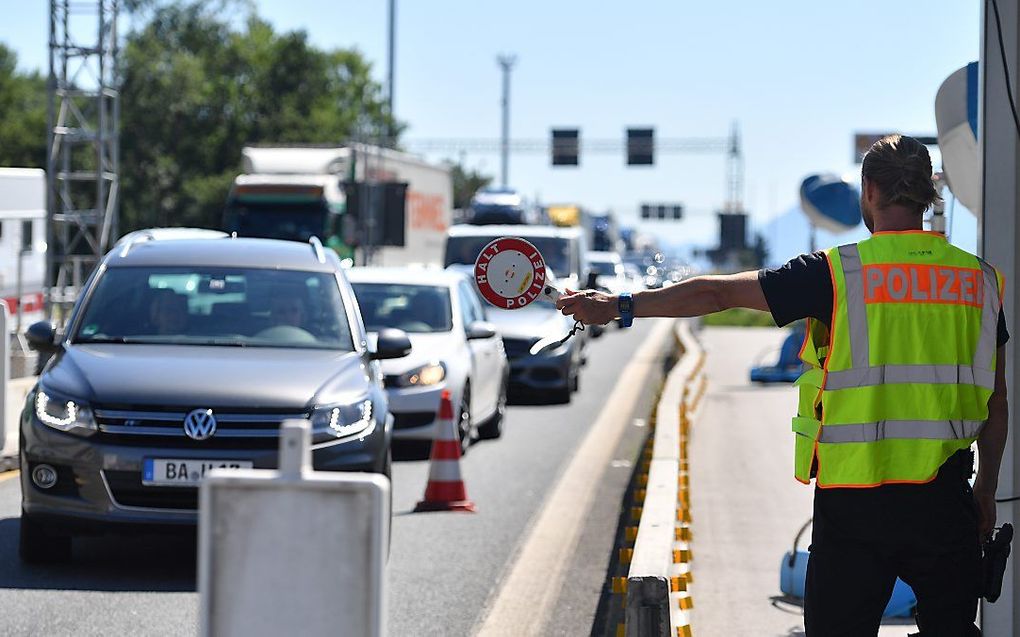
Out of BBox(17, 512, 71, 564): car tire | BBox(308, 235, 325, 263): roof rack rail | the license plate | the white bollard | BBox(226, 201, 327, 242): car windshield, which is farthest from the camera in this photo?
BBox(226, 201, 327, 242): car windshield

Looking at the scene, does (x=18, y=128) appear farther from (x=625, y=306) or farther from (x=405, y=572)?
(x=625, y=306)

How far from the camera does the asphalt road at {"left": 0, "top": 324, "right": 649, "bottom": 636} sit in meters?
7.39

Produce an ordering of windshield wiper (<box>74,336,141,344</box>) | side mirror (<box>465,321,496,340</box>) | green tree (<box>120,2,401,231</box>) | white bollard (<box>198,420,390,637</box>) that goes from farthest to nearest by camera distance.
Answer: green tree (<box>120,2,401,231</box>) < side mirror (<box>465,321,496,340</box>) < windshield wiper (<box>74,336,141,344</box>) < white bollard (<box>198,420,390,637</box>)

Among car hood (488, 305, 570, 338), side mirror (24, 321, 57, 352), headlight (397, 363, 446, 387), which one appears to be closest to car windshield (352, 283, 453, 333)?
headlight (397, 363, 446, 387)

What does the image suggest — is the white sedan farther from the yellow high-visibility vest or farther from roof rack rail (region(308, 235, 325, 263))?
the yellow high-visibility vest

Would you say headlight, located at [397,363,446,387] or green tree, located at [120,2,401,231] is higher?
green tree, located at [120,2,401,231]

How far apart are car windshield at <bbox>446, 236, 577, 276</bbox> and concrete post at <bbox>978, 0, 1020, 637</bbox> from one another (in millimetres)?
16996

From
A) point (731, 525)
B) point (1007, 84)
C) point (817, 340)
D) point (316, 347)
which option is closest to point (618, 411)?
point (731, 525)

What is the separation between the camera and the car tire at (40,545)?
8.43 m

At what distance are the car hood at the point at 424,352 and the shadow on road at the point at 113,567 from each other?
4437 mm

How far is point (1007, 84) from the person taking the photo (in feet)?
19.0

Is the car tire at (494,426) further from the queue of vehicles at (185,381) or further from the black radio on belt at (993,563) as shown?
the black radio on belt at (993,563)

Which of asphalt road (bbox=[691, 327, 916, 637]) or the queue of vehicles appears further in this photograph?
the queue of vehicles

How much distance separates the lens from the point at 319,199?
1236 inches
